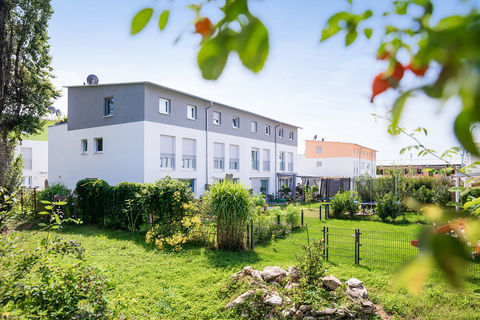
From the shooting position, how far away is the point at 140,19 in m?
0.64

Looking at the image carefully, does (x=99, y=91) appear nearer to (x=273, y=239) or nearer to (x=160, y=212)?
(x=160, y=212)

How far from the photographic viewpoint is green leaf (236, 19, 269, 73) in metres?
0.49

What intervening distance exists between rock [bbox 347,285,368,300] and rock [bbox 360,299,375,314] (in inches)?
5.3

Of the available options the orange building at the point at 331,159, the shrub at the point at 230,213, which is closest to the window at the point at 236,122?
the shrub at the point at 230,213

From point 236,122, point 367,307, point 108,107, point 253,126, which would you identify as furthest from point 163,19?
point 253,126

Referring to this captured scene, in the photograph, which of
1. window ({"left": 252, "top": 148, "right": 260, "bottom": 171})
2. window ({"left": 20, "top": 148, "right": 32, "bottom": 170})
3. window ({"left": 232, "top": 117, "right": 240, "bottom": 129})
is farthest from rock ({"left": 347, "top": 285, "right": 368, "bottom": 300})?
window ({"left": 20, "top": 148, "right": 32, "bottom": 170})

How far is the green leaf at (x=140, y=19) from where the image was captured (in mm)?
629

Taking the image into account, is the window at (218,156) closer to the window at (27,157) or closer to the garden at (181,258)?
the garden at (181,258)

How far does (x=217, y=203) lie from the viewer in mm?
8125

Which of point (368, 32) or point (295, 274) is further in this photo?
point (295, 274)

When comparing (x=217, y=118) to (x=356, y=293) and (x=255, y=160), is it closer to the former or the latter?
(x=255, y=160)

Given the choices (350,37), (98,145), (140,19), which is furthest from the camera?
(98,145)

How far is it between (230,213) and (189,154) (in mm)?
12046

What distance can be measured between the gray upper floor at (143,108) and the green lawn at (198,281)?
9302 millimetres
